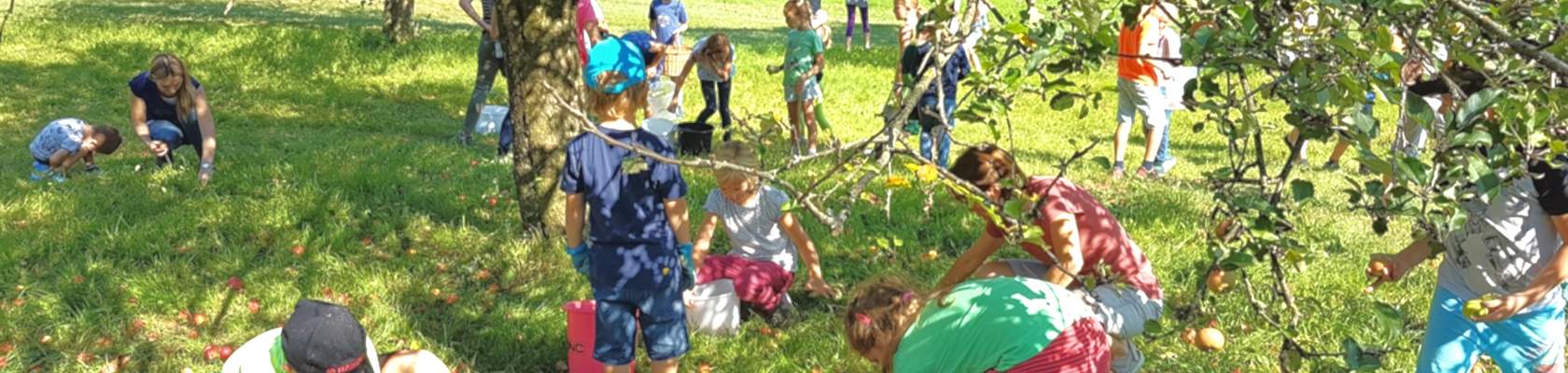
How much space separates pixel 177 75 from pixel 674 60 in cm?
438

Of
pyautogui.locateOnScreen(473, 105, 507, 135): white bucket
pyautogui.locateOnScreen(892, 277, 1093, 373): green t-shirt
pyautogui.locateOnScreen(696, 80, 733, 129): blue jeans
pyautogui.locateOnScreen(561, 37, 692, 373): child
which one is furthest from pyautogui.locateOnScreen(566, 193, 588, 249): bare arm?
pyautogui.locateOnScreen(473, 105, 507, 135): white bucket

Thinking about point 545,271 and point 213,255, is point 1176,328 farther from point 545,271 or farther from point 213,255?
point 213,255

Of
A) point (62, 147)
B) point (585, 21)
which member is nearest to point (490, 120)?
point (585, 21)

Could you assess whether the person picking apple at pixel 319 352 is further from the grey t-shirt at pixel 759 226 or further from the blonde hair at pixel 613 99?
the grey t-shirt at pixel 759 226

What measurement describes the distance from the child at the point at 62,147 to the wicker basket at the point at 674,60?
4.64m

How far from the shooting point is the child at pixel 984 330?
2.83m

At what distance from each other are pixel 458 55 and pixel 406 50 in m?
0.57

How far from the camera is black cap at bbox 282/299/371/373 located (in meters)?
3.29

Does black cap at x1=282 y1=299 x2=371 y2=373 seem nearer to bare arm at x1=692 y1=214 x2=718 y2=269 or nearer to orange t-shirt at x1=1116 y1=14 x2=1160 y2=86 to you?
bare arm at x1=692 y1=214 x2=718 y2=269

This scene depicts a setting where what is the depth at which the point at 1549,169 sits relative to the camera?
3141 mm

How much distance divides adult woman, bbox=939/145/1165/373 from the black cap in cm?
183

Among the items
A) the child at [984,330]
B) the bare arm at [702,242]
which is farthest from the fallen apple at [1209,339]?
the bare arm at [702,242]

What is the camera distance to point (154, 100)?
7.54 meters

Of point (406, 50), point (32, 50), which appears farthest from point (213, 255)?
point (32, 50)
